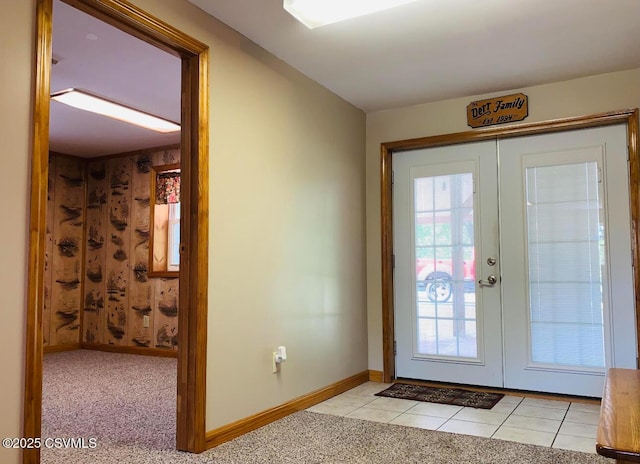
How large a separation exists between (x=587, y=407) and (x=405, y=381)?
1327mm

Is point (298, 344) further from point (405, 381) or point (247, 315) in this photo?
point (405, 381)

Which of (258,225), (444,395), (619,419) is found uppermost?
(258,225)

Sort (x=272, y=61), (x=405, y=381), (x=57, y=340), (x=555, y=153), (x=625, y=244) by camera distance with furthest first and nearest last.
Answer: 1. (x=57, y=340)
2. (x=405, y=381)
3. (x=555, y=153)
4. (x=625, y=244)
5. (x=272, y=61)

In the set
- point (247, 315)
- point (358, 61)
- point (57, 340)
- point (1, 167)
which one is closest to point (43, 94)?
point (1, 167)

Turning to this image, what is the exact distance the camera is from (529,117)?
3.86 m

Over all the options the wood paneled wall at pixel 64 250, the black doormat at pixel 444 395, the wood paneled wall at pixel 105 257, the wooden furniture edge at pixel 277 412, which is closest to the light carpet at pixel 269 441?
the wooden furniture edge at pixel 277 412

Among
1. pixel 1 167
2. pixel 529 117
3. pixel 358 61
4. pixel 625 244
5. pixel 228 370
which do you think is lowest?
pixel 228 370

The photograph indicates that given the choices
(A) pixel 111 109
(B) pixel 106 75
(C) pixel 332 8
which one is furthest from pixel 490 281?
(A) pixel 111 109

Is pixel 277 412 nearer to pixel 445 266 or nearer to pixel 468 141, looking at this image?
pixel 445 266

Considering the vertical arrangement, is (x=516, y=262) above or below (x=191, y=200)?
below

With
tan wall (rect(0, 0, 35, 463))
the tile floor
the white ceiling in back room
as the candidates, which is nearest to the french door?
the tile floor

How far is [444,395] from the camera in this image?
150 inches

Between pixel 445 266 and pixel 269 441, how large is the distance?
2069 millimetres

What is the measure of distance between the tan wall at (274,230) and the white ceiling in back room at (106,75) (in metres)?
0.67
